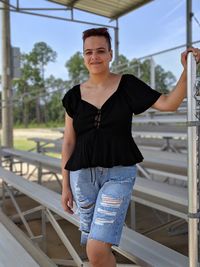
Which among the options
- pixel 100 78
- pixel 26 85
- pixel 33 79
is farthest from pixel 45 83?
pixel 100 78

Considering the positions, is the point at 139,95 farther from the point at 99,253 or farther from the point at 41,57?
the point at 41,57

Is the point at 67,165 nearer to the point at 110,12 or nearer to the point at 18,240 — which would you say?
the point at 18,240

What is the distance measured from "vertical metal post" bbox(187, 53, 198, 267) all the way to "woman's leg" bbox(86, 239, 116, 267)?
0.96ft

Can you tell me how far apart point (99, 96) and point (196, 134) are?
0.39m

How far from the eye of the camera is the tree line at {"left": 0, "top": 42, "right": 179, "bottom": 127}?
603 centimetres

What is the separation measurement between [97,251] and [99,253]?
1 centimetres

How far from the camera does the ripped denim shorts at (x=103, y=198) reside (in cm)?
133

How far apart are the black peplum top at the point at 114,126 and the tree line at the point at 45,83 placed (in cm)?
430

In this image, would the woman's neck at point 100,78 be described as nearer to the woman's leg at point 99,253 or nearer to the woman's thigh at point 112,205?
the woman's thigh at point 112,205

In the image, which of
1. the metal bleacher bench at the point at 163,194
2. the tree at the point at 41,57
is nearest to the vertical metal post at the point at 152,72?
the metal bleacher bench at the point at 163,194

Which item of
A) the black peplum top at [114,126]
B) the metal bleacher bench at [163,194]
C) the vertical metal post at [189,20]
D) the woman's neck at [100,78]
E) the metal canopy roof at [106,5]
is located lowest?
the metal bleacher bench at [163,194]

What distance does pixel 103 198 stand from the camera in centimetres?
134

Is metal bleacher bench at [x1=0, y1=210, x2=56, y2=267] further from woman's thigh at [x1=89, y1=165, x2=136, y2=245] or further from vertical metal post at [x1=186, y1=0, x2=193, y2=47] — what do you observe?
vertical metal post at [x1=186, y1=0, x2=193, y2=47]

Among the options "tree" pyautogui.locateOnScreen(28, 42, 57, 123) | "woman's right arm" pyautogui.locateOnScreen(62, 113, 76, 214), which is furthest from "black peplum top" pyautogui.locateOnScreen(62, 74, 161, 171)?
"tree" pyautogui.locateOnScreen(28, 42, 57, 123)
